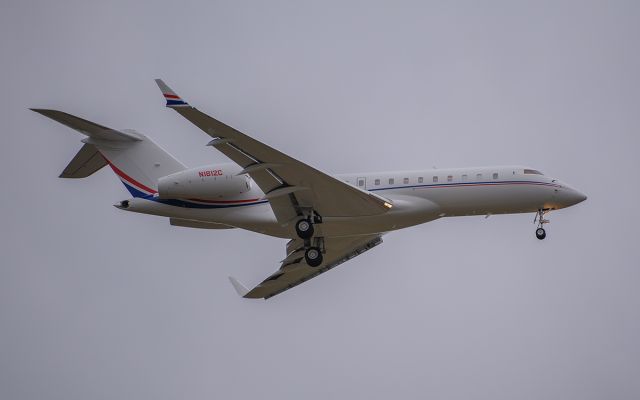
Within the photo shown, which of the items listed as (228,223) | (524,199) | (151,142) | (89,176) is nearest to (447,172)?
(524,199)

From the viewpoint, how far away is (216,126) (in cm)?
2128

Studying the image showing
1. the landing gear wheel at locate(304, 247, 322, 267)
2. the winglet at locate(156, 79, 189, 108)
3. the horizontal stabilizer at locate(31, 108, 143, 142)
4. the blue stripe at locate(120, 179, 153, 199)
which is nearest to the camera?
the winglet at locate(156, 79, 189, 108)

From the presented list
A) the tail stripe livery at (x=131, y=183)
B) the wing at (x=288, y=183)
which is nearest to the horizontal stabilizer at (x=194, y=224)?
the tail stripe livery at (x=131, y=183)

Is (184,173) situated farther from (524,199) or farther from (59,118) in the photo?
(524,199)

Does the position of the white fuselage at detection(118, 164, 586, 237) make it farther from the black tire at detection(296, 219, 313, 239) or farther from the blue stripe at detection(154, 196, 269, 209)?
the black tire at detection(296, 219, 313, 239)

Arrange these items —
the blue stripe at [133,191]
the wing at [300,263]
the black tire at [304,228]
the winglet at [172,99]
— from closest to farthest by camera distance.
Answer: the winglet at [172,99] < the black tire at [304,228] < the blue stripe at [133,191] < the wing at [300,263]

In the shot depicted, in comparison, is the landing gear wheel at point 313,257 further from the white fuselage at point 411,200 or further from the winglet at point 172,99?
the winglet at point 172,99

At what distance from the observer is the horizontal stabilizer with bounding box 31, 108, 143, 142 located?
2381 centimetres

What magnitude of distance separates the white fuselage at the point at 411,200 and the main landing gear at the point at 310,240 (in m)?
0.35

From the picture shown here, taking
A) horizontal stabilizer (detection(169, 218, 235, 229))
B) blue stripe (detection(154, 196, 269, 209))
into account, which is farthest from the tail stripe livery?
horizontal stabilizer (detection(169, 218, 235, 229))

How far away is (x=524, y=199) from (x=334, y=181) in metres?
5.77

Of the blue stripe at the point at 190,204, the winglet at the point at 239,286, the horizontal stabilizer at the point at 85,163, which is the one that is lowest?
the winglet at the point at 239,286

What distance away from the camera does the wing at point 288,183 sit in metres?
22.0

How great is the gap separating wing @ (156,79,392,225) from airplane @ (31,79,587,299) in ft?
0.10
